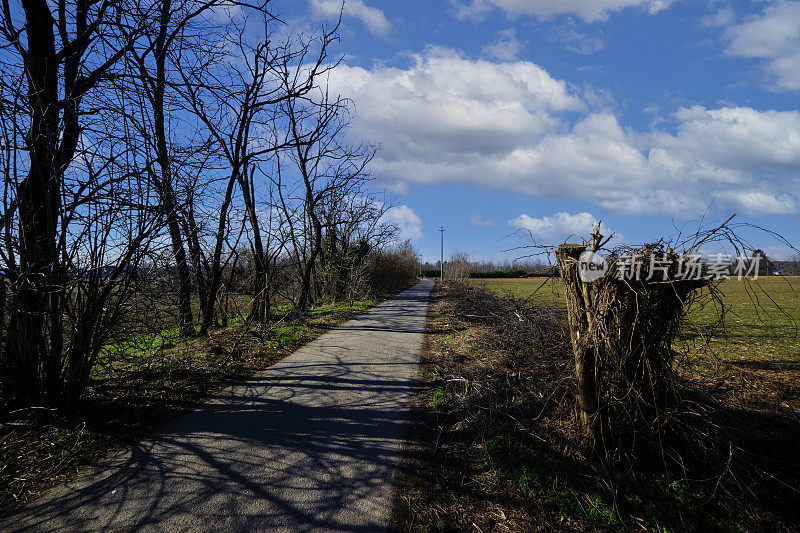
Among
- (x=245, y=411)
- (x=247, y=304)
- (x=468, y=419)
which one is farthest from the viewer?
(x=247, y=304)

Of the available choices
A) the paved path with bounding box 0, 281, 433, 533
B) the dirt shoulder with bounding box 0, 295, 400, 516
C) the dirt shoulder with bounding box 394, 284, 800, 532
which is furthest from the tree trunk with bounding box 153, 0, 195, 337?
the dirt shoulder with bounding box 394, 284, 800, 532

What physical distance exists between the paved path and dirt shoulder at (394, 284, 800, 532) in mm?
367

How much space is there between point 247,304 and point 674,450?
368 inches

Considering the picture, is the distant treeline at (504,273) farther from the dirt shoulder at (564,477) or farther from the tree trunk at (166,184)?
the tree trunk at (166,184)

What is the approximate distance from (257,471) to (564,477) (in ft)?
8.36

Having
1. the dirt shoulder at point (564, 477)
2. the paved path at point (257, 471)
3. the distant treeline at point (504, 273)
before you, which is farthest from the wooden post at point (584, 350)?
the paved path at point (257, 471)

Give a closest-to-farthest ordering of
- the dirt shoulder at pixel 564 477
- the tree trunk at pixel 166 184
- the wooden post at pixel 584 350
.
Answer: the dirt shoulder at pixel 564 477
the wooden post at pixel 584 350
the tree trunk at pixel 166 184

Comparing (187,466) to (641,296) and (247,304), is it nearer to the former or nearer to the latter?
(641,296)

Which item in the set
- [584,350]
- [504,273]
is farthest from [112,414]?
[504,273]

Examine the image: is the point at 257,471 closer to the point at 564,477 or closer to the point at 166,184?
the point at 564,477

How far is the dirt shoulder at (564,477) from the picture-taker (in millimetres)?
3029

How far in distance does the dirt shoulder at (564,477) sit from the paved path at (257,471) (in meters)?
0.37

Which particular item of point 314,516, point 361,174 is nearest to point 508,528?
point 314,516

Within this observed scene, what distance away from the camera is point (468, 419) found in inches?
176
